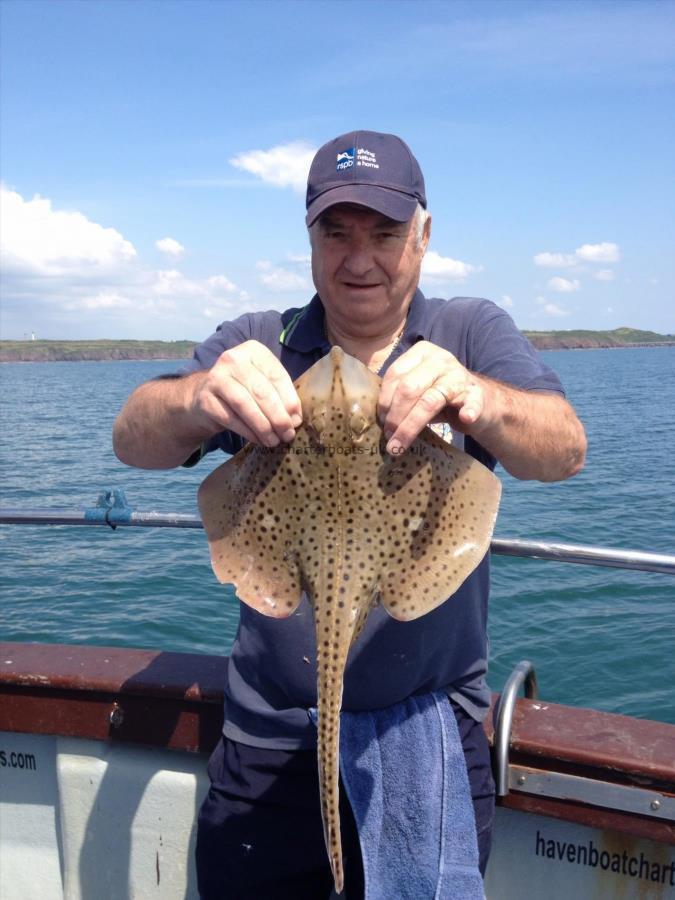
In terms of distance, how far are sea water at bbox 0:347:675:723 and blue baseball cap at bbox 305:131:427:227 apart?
250 cm

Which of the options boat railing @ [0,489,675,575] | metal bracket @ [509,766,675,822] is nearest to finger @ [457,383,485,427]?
boat railing @ [0,489,675,575]

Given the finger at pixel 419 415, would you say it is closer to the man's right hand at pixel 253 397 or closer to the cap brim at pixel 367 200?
the man's right hand at pixel 253 397

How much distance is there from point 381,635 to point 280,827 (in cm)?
90

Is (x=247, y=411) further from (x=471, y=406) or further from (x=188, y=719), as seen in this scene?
(x=188, y=719)

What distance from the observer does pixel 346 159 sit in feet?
9.50

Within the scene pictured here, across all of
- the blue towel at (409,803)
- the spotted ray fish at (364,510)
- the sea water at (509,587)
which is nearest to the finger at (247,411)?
the spotted ray fish at (364,510)

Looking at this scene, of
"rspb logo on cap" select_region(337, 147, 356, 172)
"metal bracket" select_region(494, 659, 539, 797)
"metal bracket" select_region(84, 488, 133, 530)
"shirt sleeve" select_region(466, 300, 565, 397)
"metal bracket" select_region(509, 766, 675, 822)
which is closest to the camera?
"shirt sleeve" select_region(466, 300, 565, 397)

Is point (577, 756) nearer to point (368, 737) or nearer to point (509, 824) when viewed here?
point (509, 824)

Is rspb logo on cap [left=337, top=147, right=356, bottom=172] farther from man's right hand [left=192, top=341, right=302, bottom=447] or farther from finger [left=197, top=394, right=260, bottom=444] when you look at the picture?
finger [left=197, top=394, right=260, bottom=444]

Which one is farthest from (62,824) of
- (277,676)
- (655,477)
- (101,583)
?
(655,477)

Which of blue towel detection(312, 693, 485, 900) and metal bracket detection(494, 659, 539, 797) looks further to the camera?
metal bracket detection(494, 659, 539, 797)

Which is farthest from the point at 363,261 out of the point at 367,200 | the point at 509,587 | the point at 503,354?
the point at 509,587

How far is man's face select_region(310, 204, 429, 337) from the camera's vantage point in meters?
2.92

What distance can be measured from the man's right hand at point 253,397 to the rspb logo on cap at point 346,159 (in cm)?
90
